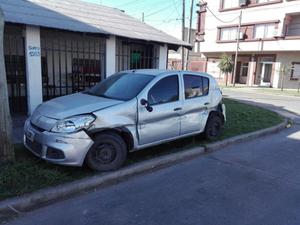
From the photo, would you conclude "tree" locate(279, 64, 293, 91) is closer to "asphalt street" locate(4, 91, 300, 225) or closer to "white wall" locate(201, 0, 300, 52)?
"white wall" locate(201, 0, 300, 52)

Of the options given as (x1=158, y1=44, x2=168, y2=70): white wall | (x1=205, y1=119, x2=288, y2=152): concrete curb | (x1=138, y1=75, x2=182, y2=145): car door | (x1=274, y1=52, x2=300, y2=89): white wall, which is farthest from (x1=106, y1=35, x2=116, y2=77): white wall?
(x1=274, y1=52, x2=300, y2=89): white wall

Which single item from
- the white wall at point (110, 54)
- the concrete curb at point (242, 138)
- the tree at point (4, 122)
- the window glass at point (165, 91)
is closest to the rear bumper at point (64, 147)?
the tree at point (4, 122)

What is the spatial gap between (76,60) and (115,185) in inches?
343

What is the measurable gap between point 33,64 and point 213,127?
204 inches

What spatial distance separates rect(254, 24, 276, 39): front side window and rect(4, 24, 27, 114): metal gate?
2347cm

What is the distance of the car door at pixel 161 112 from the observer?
5.05 m

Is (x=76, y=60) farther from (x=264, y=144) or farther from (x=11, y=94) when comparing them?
(x=264, y=144)

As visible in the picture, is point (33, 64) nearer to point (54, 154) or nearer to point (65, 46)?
point (65, 46)

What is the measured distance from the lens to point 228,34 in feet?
101

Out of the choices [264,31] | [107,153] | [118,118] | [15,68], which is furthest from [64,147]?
[264,31]

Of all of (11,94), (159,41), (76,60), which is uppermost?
(159,41)

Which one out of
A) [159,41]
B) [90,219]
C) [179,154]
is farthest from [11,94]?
[90,219]

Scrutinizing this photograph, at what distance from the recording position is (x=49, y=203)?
3818 mm

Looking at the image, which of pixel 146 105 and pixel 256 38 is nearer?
pixel 146 105
